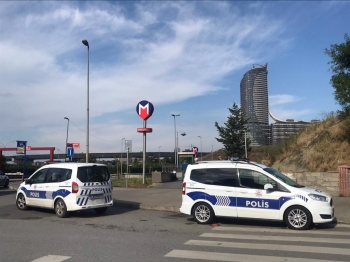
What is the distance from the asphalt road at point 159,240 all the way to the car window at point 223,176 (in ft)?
4.04

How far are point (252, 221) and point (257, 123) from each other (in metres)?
40.6

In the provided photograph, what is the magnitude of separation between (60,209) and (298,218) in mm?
7518

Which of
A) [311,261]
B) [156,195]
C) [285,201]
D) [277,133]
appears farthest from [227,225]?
[277,133]

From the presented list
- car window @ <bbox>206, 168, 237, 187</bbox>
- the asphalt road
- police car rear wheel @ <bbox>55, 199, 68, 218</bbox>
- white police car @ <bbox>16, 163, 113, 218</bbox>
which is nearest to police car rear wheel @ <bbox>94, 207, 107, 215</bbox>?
white police car @ <bbox>16, 163, 113, 218</bbox>

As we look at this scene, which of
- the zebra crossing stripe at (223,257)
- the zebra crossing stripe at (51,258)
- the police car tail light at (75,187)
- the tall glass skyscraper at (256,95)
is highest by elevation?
the tall glass skyscraper at (256,95)

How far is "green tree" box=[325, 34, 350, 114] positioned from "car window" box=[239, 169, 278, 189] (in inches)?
356

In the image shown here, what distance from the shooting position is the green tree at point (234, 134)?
4309 centimetres

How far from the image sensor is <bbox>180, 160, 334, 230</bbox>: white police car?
11133 millimetres

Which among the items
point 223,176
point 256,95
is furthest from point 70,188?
point 256,95

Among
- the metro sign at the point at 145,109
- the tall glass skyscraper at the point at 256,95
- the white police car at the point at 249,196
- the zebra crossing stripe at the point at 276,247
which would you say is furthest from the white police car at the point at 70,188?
the tall glass skyscraper at the point at 256,95

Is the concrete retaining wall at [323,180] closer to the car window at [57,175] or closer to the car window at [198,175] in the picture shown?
the car window at [198,175]

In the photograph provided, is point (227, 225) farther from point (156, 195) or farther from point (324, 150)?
point (324, 150)

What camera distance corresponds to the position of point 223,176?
1234 cm

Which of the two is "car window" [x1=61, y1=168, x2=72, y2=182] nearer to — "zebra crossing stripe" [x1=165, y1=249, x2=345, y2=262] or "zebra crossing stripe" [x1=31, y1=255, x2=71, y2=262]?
"zebra crossing stripe" [x1=31, y1=255, x2=71, y2=262]
